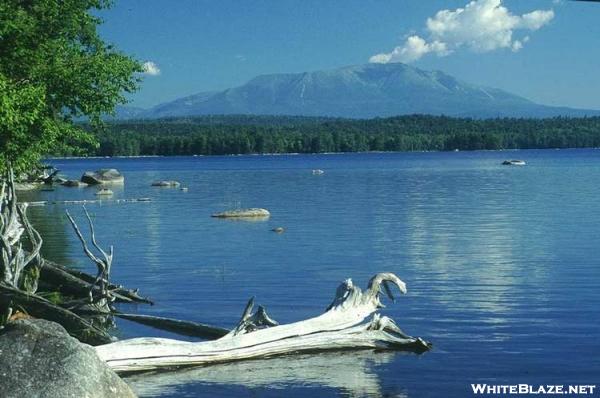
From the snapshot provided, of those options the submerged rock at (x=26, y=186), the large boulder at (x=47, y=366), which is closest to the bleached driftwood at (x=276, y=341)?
the large boulder at (x=47, y=366)

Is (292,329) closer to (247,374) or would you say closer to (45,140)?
(247,374)

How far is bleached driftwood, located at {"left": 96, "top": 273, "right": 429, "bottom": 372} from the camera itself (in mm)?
18219

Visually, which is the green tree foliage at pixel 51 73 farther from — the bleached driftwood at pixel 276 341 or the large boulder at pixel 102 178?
the large boulder at pixel 102 178

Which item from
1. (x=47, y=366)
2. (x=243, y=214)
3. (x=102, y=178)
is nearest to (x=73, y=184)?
(x=102, y=178)

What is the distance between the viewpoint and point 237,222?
55625 millimetres

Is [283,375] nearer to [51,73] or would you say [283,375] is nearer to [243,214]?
[51,73]

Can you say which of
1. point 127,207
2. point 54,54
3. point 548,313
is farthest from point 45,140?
point 127,207

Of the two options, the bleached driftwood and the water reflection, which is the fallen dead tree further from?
the water reflection

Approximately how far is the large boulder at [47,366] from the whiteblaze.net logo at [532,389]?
24.2 feet

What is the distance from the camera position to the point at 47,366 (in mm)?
12742

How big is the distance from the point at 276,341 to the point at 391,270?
50.0ft

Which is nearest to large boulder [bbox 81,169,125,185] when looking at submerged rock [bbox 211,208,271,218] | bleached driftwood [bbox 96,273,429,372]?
submerged rock [bbox 211,208,271,218]

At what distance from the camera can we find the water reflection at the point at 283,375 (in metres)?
17.5

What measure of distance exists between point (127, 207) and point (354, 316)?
5206cm
